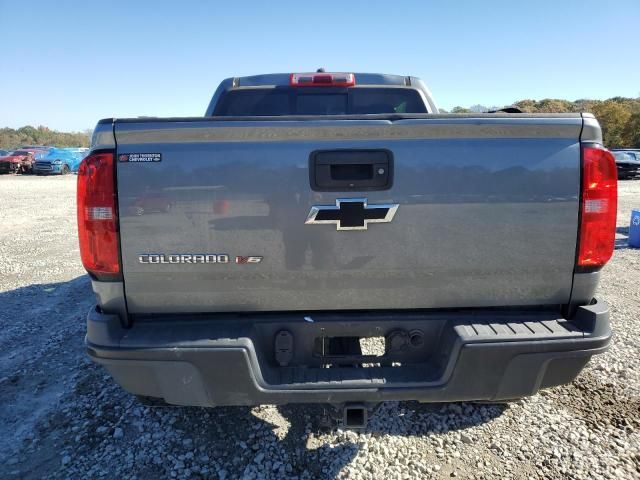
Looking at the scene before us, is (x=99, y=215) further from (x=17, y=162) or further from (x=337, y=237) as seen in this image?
(x=17, y=162)

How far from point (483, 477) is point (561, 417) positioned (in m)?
0.93

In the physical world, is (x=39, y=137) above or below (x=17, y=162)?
above

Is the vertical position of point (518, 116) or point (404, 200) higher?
point (518, 116)

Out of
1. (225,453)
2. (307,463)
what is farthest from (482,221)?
(225,453)

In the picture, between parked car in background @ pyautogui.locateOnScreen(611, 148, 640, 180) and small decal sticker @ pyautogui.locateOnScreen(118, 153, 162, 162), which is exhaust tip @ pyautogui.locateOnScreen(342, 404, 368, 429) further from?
parked car in background @ pyautogui.locateOnScreen(611, 148, 640, 180)

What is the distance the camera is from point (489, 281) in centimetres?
209

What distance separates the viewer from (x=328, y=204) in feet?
6.50

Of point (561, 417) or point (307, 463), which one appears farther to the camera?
point (561, 417)

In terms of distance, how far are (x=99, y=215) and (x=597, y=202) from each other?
7.72 ft

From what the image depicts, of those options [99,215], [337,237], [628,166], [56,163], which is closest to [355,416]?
[337,237]

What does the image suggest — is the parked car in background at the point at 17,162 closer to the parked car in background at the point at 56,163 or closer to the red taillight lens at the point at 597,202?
the parked car in background at the point at 56,163

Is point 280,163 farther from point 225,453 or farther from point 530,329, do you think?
point 225,453

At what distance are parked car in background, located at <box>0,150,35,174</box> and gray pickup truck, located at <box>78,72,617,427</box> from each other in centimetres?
3842

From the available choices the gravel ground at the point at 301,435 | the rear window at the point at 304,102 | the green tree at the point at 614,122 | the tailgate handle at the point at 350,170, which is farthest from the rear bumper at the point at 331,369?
the green tree at the point at 614,122
